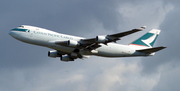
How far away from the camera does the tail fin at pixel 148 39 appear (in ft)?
210

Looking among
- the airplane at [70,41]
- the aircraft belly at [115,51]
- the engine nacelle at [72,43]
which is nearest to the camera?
the airplane at [70,41]

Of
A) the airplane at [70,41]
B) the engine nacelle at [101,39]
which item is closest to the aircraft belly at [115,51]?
the airplane at [70,41]

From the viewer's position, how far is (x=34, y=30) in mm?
52844

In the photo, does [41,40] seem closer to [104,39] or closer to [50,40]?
[50,40]

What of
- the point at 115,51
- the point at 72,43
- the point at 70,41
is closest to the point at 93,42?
the point at 72,43

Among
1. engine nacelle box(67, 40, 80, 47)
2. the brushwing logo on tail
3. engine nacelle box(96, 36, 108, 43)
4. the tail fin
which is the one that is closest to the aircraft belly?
the tail fin

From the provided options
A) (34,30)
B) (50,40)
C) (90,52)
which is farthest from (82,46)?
(34,30)

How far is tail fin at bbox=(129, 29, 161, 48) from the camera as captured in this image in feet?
210

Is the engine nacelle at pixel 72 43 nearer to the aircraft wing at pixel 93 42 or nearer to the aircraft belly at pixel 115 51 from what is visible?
the aircraft wing at pixel 93 42

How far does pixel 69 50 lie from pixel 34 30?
819 centimetres

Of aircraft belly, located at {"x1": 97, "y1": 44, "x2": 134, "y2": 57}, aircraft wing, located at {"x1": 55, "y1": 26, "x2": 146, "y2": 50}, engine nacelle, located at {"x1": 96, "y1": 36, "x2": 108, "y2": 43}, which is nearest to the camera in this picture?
aircraft wing, located at {"x1": 55, "y1": 26, "x2": 146, "y2": 50}

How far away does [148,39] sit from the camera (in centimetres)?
6562

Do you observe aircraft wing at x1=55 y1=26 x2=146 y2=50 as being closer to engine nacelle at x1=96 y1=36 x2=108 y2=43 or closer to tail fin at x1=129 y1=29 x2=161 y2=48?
engine nacelle at x1=96 y1=36 x2=108 y2=43

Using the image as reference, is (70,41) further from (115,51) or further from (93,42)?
(115,51)
